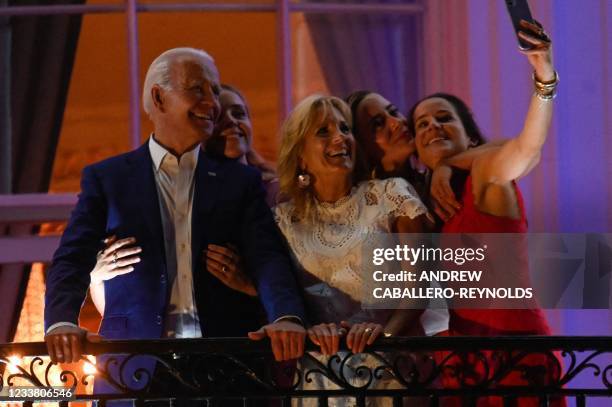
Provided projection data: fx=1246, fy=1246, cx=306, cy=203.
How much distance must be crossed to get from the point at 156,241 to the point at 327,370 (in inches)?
26.2

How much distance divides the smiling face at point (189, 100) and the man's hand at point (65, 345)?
2.45 feet

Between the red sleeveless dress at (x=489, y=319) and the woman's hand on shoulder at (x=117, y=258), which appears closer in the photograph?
the woman's hand on shoulder at (x=117, y=258)

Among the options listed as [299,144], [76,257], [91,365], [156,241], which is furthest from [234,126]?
[91,365]

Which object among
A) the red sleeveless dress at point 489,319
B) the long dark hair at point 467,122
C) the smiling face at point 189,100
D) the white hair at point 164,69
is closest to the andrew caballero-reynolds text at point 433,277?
the red sleeveless dress at point 489,319

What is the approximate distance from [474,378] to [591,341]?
0.38 meters

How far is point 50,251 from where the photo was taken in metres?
5.35

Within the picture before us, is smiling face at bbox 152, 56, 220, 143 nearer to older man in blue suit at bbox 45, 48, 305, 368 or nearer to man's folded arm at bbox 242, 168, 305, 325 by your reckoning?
older man in blue suit at bbox 45, 48, 305, 368

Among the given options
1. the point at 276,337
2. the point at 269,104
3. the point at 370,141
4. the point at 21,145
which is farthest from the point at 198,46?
the point at 276,337

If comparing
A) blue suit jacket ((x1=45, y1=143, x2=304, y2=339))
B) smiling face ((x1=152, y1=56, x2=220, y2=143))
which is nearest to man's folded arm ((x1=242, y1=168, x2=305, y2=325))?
blue suit jacket ((x1=45, y1=143, x2=304, y2=339))

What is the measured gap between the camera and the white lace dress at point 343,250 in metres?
3.79

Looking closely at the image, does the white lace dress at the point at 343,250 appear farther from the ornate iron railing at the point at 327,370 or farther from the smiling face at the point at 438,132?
the smiling face at the point at 438,132

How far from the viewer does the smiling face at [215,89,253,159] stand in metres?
4.25

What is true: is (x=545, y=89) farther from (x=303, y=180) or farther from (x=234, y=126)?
(x=234, y=126)

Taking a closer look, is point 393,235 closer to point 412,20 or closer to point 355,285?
point 355,285
